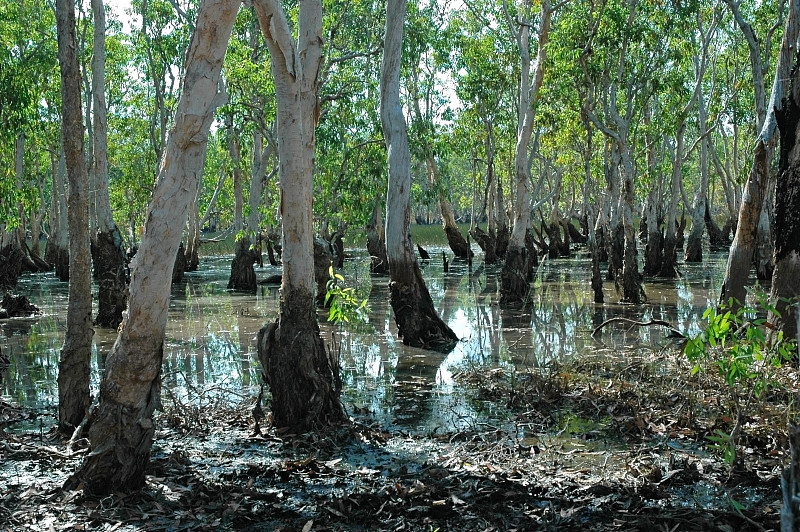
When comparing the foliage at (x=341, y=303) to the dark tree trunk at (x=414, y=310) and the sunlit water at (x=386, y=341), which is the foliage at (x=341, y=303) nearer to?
the sunlit water at (x=386, y=341)

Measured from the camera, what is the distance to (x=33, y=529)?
14.3 feet

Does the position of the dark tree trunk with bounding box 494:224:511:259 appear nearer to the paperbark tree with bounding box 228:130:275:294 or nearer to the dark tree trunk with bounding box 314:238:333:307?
the paperbark tree with bounding box 228:130:275:294

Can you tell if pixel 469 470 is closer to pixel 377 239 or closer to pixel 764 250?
pixel 764 250

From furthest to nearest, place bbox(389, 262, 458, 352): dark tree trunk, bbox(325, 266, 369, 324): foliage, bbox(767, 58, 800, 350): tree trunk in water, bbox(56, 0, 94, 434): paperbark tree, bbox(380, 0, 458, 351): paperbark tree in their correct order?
bbox(389, 262, 458, 352): dark tree trunk → bbox(380, 0, 458, 351): paperbark tree → bbox(767, 58, 800, 350): tree trunk in water → bbox(325, 266, 369, 324): foliage → bbox(56, 0, 94, 434): paperbark tree

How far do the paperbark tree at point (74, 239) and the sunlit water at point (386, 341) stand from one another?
0.69 metres

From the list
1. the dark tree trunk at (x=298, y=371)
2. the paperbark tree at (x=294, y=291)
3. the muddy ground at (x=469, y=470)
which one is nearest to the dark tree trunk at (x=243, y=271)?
the muddy ground at (x=469, y=470)

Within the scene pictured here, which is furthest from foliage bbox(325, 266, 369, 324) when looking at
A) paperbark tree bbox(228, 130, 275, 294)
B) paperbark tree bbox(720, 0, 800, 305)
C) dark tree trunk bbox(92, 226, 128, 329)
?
paperbark tree bbox(228, 130, 275, 294)

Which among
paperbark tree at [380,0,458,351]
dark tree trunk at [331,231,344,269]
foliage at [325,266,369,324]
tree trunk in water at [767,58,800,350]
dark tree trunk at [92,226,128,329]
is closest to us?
foliage at [325,266,369,324]

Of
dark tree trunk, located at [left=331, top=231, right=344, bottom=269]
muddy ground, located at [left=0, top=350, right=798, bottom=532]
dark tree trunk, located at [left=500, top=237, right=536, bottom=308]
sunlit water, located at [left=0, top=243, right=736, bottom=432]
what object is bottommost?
muddy ground, located at [left=0, top=350, right=798, bottom=532]

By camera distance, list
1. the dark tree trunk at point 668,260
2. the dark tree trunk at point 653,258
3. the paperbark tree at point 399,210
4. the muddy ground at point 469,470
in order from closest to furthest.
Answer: the muddy ground at point 469,470 → the paperbark tree at point 399,210 → the dark tree trunk at point 668,260 → the dark tree trunk at point 653,258

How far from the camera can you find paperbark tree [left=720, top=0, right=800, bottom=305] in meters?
8.55

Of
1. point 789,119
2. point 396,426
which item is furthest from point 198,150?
point 789,119

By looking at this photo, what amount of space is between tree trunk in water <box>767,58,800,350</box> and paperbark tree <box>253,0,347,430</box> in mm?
4401

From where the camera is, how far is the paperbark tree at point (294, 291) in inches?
248
